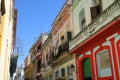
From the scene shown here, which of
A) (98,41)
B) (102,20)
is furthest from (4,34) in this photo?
(98,41)

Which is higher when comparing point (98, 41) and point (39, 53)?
point (39, 53)

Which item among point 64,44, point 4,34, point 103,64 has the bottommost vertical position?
point 103,64

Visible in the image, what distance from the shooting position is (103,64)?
1088 centimetres

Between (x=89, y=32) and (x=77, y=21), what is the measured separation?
3.99 metres

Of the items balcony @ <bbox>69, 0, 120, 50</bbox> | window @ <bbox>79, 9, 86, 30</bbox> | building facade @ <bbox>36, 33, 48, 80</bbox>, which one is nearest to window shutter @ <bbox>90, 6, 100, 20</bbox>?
balcony @ <bbox>69, 0, 120, 50</bbox>

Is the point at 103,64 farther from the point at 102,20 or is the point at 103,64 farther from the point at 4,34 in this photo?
the point at 4,34

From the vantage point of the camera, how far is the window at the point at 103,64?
34.0 feet

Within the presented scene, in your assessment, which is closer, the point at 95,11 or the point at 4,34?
the point at 4,34

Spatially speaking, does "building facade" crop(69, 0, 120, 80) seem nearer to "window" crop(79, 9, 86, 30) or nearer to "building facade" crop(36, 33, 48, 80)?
"window" crop(79, 9, 86, 30)

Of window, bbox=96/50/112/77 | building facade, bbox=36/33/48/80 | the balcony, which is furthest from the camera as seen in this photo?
building facade, bbox=36/33/48/80

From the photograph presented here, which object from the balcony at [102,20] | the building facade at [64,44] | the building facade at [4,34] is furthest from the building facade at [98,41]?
the building facade at [4,34]

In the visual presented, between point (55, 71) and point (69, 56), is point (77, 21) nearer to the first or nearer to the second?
point (69, 56)

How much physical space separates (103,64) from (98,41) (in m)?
1.23

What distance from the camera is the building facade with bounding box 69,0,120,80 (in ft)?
30.6
